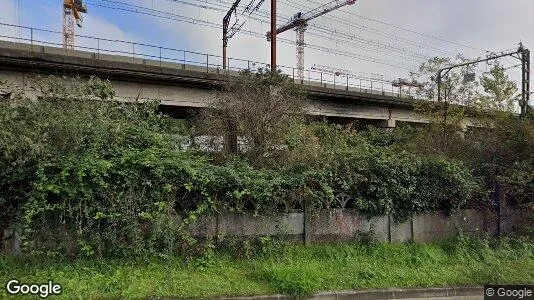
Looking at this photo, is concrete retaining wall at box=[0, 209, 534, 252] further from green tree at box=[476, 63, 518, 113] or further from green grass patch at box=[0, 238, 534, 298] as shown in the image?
green tree at box=[476, 63, 518, 113]

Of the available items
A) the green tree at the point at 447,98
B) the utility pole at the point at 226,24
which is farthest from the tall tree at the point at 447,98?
the utility pole at the point at 226,24

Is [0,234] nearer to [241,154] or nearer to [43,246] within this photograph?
[43,246]

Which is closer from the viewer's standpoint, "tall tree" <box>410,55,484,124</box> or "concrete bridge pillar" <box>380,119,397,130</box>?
"tall tree" <box>410,55,484,124</box>

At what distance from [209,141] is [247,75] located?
2.50m

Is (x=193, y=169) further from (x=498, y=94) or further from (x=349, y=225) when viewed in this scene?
(x=498, y=94)

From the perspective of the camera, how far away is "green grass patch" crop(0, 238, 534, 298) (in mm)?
5527

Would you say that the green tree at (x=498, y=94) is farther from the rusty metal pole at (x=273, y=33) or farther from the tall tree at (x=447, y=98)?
the rusty metal pole at (x=273, y=33)

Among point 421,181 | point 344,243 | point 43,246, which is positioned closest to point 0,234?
point 43,246

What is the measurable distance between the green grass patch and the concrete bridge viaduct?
5.83 m

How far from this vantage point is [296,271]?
20.4 feet

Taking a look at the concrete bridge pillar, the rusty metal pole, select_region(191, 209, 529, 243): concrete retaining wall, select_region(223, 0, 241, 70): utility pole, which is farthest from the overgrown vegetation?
the concrete bridge pillar

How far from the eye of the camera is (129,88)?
16297 mm

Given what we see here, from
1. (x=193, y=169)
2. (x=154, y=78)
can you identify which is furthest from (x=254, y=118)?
(x=154, y=78)

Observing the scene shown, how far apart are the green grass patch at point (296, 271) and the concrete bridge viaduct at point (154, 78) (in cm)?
583
